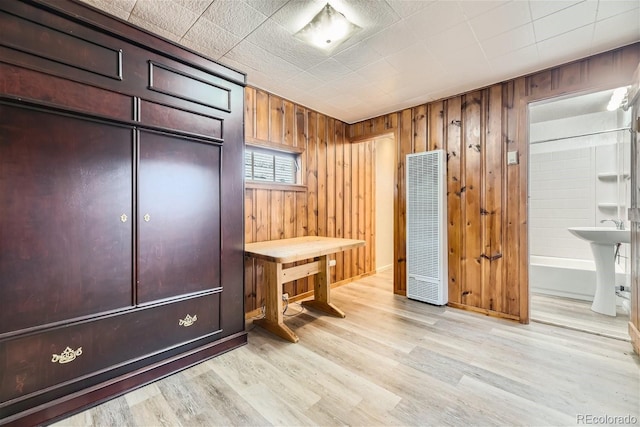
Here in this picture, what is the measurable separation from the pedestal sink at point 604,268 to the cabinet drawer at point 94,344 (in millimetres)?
3817

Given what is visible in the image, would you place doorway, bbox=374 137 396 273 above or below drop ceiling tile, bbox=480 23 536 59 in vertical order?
below

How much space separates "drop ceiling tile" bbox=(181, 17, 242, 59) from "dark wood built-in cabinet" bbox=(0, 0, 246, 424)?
21 cm

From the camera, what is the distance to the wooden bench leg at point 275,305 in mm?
2398

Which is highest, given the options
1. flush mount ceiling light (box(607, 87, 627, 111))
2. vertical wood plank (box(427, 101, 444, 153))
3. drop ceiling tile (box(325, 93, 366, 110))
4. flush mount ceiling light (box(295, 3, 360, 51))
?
drop ceiling tile (box(325, 93, 366, 110))

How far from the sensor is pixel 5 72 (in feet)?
4.35

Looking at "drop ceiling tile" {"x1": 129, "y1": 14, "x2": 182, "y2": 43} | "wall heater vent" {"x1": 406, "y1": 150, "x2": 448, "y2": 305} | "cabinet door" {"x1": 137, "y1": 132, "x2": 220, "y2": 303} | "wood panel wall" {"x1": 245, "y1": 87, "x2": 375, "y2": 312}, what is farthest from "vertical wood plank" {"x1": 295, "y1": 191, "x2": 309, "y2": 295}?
"drop ceiling tile" {"x1": 129, "y1": 14, "x2": 182, "y2": 43}

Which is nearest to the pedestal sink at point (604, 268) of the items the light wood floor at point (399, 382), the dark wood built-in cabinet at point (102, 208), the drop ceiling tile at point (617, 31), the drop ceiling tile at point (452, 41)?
the light wood floor at point (399, 382)

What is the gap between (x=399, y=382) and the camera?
175 centimetres

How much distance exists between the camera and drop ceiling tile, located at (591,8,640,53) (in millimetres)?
1830

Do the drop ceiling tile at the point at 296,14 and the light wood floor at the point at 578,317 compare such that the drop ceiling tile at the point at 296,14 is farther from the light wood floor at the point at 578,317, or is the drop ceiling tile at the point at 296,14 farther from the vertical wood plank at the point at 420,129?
the light wood floor at the point at 578,317

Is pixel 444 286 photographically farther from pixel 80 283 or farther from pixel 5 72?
pixel 5 72

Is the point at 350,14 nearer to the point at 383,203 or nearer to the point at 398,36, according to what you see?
the point at 398,36

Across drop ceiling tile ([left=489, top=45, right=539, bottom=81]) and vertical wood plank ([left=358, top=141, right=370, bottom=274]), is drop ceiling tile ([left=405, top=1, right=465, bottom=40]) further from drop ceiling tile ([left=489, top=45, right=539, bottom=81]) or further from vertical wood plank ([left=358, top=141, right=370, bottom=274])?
vertical wood plank ([left=358, top=141, right=370, bottom=274])

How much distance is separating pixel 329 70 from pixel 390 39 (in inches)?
25.9
